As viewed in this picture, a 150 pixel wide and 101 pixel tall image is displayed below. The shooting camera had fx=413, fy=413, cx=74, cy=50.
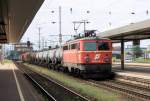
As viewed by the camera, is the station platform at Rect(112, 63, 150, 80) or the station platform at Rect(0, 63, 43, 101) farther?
the station platform at Rect(112, 63, 150, 80)

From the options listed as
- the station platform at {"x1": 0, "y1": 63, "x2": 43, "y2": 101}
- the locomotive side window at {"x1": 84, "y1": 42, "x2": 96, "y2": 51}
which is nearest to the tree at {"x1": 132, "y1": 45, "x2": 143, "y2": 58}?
the locomotive side window at {"x1": 84, "y1": 42, "x2": 96, "y2": 51}

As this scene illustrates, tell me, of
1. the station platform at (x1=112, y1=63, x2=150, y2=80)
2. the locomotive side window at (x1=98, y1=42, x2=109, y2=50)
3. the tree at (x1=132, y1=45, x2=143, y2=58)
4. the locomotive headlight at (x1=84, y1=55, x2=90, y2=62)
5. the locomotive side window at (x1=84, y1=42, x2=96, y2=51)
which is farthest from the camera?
the tree at (x1=132, y1=45, x2=143, y2=58)

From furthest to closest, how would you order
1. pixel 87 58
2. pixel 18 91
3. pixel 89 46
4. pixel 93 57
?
pixel 89 46 → pixel 93 57 → pixel 87 58 → pixel 18 91

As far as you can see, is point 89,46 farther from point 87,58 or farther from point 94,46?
point 87,58

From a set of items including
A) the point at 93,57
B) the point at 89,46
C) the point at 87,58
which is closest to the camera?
the point at 87,58

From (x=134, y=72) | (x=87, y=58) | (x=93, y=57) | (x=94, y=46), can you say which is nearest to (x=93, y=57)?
(x=93, y=57)

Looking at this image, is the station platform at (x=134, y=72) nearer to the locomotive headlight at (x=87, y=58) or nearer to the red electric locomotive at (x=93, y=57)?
the red electric locomotive at (x=93, y=57)

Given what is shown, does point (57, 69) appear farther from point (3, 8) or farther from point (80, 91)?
point (80, 91)

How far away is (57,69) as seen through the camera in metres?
44.3

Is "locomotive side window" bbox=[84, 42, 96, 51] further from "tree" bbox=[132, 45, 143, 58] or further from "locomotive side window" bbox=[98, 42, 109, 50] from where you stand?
"tree" bbox=[132, 45, 143, 58]

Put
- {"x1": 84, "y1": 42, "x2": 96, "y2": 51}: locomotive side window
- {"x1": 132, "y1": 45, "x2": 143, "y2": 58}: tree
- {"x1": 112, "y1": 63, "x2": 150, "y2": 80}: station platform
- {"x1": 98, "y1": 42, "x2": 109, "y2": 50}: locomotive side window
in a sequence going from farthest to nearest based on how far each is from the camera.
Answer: {"x1": 132, "y1": 45, "x2": 143, "y2": 58}: tree, {"x1": 98, "y1": 42, "x2": 109, "y2": 50}: locomotive side window, {"x1": 84, "y1": 42, "x2": 96, "y2": 51}: locomotive side window, {"x1": 112, "y1": 63, "x2": 150, "y2": 80}: station platform

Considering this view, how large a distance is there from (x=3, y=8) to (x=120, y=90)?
13.1 m

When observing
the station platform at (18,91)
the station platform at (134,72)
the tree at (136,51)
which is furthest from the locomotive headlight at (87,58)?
the tree at (136,51)

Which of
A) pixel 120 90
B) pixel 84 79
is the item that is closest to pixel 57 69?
pixel 84 79
